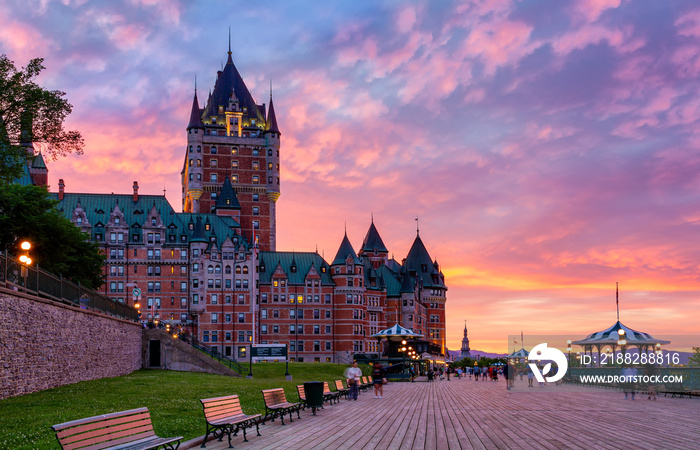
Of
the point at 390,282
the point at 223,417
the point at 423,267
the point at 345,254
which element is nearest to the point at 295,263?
the point at 345,254

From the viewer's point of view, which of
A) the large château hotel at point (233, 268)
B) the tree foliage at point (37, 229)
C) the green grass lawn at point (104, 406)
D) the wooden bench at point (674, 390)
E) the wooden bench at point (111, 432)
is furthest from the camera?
the large château hotel at point (233, 268)

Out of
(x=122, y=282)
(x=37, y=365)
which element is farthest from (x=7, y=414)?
(x=122, y=282)

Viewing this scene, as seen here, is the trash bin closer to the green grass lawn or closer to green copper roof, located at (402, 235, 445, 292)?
the green grass lawn

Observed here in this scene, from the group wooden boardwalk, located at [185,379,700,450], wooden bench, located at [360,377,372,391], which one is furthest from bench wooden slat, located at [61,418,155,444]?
wooden bench, located at [360,377,372,391]

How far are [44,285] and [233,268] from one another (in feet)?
275

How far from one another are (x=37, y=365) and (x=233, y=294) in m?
85.0

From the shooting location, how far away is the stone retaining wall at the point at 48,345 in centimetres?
2412

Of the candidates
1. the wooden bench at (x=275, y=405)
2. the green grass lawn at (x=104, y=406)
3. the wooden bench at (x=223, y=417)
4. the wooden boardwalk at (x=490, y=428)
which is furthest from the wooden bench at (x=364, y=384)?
the wooden bench at (x=223, y=417)

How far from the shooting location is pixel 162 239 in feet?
364

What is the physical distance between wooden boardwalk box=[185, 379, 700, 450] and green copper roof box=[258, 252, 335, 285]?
90149 millimetres

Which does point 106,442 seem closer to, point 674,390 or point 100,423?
point 100,423

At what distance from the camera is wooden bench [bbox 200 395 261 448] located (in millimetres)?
15679

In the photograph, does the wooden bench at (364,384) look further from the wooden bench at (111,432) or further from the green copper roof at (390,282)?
the green copper roof at (390,282)

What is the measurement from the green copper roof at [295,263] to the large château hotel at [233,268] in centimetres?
17
